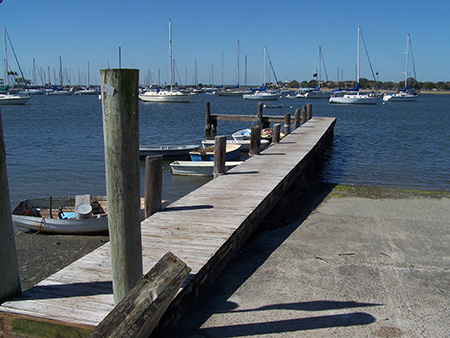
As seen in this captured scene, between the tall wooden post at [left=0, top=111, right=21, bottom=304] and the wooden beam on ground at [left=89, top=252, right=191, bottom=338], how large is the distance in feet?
4.69

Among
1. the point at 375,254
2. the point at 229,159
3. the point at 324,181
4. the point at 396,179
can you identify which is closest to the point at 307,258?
the point at 375,254

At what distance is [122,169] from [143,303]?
1079mm

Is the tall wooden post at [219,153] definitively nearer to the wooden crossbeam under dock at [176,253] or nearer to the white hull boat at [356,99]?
the wooden crossbeam under dock at [176,253]

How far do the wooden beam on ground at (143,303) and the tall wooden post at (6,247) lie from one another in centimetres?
143

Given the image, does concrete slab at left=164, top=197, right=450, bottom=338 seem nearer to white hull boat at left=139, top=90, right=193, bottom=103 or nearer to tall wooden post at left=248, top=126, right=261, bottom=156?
tall wooden post at left=248, top=126, right=261, bottom=156

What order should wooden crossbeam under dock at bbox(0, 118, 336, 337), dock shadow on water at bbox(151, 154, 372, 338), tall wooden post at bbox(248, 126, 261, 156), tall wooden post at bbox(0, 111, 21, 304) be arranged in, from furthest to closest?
tall wooden post at bbox(248, 126, 261, 156)
dock shadow on water at bbox(151, 154, 372, 338)
tall wooden post at bbox(0, 111, 21, 304)
wooden crossbeam under dock at bbox(0, 118, 336, 337)

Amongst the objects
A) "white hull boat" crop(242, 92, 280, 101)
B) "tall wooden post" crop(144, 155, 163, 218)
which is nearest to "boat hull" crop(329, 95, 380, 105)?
"white hull boat" crop(242, 92, 280, 101)

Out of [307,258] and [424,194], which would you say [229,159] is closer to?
[424,194]

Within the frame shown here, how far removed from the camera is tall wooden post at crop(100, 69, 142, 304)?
351 centimetres

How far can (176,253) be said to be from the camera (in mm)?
5270

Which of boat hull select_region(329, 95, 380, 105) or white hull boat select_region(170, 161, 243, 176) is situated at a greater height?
boat hull select_region(329, 95, 380, 105)

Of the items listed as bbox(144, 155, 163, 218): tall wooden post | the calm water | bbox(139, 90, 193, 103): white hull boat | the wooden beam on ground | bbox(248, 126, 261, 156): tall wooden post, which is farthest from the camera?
bbox(139, 90, 193, 103): white hull boat

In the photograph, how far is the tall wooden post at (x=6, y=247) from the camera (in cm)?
400

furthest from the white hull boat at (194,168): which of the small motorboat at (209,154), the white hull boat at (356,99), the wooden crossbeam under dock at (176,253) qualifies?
the white hull boat at (356,99)
